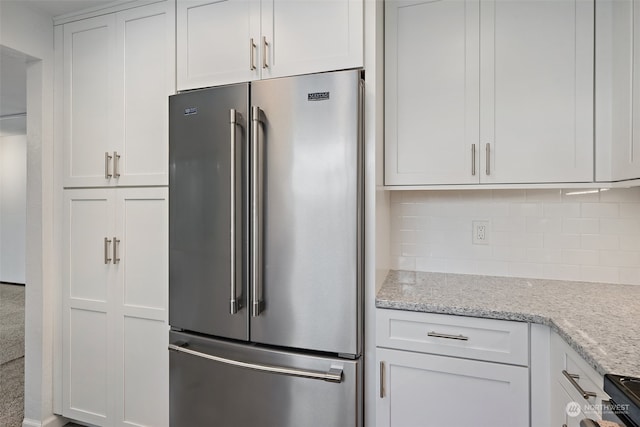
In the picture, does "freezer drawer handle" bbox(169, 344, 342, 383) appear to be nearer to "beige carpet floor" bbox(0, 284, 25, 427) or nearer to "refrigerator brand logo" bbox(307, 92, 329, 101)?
"refrigerator brand logo" bbox(307, 92, 329, 101)

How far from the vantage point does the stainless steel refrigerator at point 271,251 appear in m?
1.36

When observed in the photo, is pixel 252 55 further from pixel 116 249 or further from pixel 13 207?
pixel 13 207

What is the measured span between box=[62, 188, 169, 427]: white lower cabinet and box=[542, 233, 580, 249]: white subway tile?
198 cm

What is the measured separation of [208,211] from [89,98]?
115cm

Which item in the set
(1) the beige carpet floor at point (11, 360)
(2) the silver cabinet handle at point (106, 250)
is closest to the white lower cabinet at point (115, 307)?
(2) the silver cabinet handle at point (106, 250)

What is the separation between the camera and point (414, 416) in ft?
4.50

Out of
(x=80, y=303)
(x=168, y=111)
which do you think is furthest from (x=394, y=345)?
(x=80, y=303)

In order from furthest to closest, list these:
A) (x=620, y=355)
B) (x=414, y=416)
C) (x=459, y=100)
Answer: (x=459, y=100) → (x=414, y=416) → (x=620, y=355)

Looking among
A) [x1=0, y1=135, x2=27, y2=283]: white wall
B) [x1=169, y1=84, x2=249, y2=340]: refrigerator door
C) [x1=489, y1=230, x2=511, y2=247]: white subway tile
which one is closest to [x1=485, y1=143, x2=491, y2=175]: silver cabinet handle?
[x1=489, y1=230, x2=511, y2=247]: white subway tile

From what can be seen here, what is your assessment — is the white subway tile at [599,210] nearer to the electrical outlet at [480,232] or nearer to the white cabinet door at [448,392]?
the electrical outlet at [480,232]

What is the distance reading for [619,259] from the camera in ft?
5.41

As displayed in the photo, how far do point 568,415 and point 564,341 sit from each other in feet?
0.70

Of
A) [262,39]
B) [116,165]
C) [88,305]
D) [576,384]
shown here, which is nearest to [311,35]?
[262,39]

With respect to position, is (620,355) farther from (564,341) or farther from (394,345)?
(394,345)
